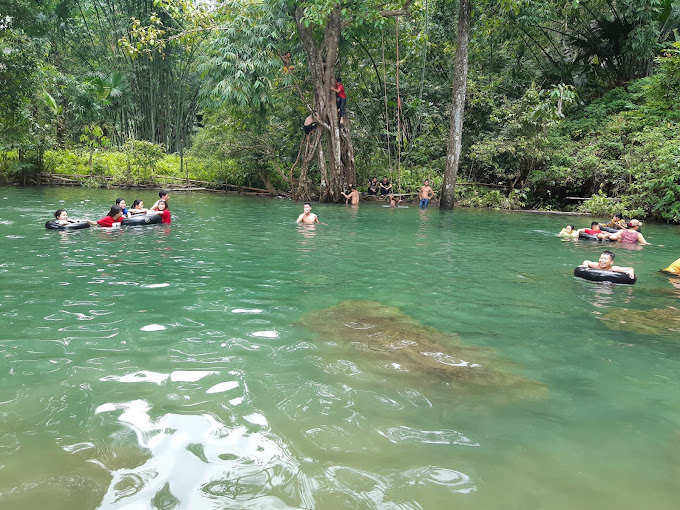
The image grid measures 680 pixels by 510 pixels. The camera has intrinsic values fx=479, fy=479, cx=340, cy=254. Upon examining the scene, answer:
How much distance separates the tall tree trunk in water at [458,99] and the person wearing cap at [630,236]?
911 centimetres

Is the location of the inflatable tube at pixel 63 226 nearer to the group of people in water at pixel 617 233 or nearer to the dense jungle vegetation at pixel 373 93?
the dense jungle vegetation at pixel 373 93

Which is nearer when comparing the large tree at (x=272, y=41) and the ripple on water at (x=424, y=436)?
the ripple on water at (x=424, y=436)

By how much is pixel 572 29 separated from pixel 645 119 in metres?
8.26

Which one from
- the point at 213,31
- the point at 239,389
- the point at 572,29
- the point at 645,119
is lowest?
the point at 239,389

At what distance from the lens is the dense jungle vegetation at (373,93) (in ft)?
61.2

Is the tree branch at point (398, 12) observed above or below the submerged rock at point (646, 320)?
above

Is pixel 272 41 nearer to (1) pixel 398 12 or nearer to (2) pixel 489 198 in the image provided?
(1) pixel 398 12

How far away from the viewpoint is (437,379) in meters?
3.94

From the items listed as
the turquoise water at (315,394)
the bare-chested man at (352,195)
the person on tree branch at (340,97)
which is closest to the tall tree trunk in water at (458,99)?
the bare-chested man at (352,195)

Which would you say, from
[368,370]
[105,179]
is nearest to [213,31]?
[105,179]

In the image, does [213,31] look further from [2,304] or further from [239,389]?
[239,389]

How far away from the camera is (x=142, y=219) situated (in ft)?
40.8

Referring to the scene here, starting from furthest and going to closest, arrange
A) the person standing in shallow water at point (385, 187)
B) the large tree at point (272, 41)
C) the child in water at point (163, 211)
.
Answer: the person standing in shallow water at point (385, 187) < the large tree at point (272, 41) < the child in water at point (163, 211)

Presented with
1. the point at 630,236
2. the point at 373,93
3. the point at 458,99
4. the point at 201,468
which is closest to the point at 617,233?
the point at 630,236
